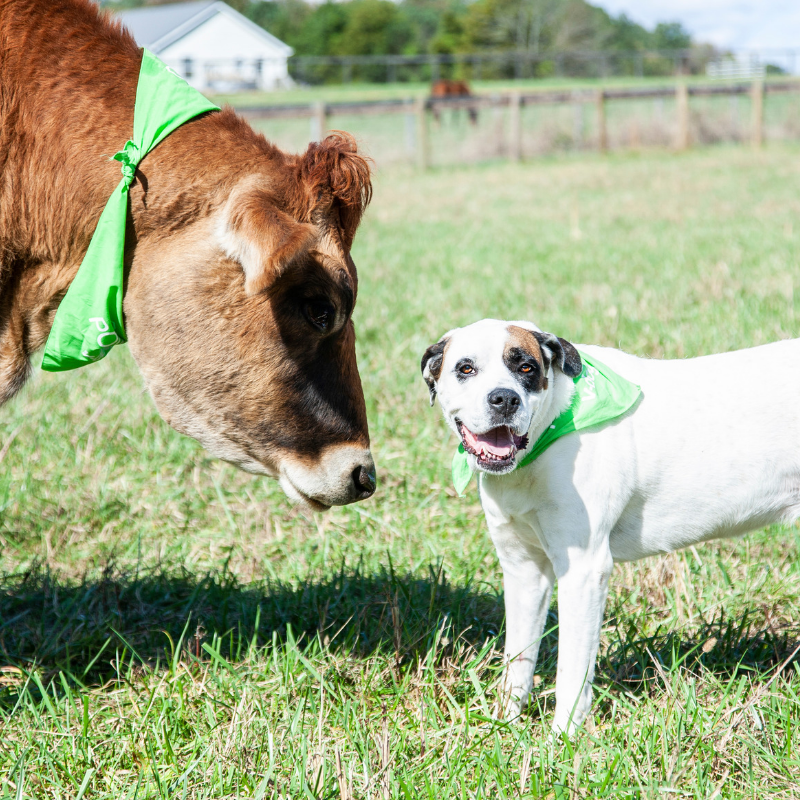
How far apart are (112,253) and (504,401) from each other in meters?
1.19

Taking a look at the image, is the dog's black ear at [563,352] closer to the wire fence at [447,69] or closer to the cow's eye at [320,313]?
the cow's eye at [320,313]

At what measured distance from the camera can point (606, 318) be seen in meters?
6.49

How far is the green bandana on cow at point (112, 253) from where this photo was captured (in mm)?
2438

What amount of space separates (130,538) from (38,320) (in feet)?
5.42

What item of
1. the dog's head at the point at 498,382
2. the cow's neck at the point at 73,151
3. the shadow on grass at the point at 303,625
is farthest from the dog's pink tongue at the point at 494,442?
the cow's neck at the point at 73,151

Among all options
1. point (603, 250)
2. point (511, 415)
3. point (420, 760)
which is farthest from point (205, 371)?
point (603, 250)

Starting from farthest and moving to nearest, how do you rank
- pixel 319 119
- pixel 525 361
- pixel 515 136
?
pixel 515 136 → pixel 319 119 → pixel 525 361

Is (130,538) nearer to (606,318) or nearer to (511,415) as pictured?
(511,415)

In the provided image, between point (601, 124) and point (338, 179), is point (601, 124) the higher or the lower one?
the higher one

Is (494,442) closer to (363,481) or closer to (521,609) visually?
(363,481)

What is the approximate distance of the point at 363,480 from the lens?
270cm

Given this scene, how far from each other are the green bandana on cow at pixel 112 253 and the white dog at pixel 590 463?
99 cm

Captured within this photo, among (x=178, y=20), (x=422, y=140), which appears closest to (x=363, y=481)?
(x=422, y=140)

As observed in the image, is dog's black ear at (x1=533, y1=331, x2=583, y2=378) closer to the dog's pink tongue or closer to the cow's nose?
the dog's pink tongue
